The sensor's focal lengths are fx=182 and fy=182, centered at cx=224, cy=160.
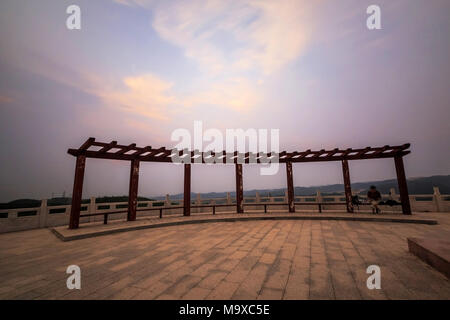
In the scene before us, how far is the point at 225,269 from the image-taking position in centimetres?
349

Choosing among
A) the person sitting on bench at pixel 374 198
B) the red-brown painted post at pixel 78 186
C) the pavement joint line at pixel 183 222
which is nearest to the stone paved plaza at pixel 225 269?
the pavement joint line at pixel 183 222

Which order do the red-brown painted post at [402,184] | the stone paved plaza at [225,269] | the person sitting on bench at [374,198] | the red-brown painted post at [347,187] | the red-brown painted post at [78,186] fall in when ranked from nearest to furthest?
the stone paved plaza at [225,269] < the red-brown painted post at [78,186] < the red-brown painted post at [402,184] < the person sitting on bench at [374,198] < the red-brown painted post at [347,187]

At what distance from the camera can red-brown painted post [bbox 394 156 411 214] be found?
31.7 ft

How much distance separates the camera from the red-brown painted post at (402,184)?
965 cm

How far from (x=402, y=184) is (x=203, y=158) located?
11307 mm

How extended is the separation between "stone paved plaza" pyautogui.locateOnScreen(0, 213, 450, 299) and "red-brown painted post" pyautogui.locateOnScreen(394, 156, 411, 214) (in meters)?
5.13

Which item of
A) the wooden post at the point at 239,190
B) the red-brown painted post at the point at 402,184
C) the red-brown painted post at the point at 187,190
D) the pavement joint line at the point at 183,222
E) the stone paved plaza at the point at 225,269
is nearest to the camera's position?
the stone paved plaza at the point at 225,269

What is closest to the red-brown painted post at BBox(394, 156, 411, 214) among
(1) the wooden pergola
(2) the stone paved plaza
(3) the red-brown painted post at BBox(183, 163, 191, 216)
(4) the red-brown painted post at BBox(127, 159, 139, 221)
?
(1) the wooden pergola

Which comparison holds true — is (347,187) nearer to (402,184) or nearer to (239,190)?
(402,184)

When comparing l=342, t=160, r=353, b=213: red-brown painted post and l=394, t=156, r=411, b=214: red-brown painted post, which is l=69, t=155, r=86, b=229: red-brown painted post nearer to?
l=342, t=160, r=353, b=213: red-brown painted post

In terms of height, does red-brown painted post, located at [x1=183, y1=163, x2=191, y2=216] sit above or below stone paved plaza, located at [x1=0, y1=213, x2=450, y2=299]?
above

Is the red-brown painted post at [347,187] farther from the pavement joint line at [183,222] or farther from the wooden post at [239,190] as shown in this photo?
the wooden post at [239,190]
